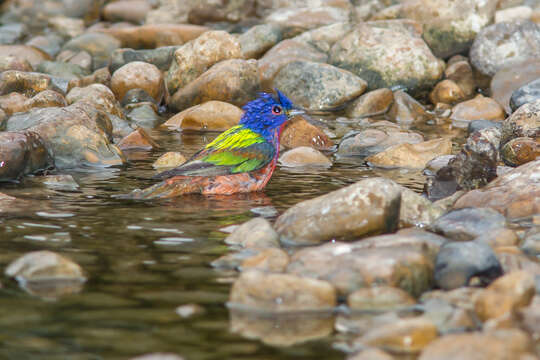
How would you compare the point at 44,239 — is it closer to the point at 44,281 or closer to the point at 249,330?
the point at 44,281

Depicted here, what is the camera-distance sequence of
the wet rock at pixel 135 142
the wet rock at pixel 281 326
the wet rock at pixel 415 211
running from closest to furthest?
the wet rock at pixel 281 326
the wet rock at pixel 415 211
the wet rock at pixel 135 142

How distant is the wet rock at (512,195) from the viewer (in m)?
5.27

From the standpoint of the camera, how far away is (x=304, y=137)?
8875mm

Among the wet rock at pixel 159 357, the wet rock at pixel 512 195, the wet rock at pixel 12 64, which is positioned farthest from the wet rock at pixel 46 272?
the wet rock at pixel 12 64

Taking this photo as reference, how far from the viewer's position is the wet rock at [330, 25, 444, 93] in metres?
11.9

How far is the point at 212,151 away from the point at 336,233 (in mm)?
2068

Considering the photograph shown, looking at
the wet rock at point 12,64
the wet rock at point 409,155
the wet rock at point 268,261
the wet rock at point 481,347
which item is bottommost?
the wet rock at point 409,155

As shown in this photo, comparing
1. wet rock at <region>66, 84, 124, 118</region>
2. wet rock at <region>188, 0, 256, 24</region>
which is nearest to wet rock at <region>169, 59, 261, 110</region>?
wet rock at <region>66, 84, 124, 118</region>

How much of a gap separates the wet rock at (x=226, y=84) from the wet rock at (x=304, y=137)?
2.32 m

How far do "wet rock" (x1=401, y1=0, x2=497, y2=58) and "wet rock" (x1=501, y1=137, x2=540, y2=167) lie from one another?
19.2ft

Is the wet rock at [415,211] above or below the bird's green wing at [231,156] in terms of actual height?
below

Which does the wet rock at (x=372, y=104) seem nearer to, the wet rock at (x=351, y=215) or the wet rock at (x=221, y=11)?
the wet rock at (x=351, y=215)

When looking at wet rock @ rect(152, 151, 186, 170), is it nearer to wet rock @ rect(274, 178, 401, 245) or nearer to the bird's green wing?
the bird's green wing

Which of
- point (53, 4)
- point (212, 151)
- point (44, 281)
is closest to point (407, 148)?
point (212, 151)
